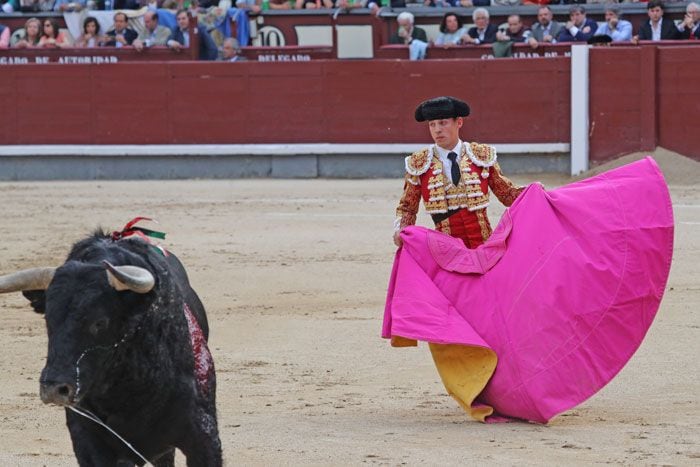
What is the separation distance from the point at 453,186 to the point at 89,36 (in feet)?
32.7

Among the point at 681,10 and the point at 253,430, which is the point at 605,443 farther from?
the point at 681,10

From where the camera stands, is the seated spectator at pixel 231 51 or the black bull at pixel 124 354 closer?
the black bull at pixel 124 354

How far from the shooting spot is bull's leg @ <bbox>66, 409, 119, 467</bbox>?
12.3 feet

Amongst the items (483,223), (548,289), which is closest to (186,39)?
(483,223)

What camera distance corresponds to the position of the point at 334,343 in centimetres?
670

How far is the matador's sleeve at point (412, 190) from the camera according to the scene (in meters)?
5.38

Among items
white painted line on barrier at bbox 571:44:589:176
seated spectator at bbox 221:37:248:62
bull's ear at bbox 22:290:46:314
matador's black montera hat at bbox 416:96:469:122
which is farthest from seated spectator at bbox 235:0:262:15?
bull's ear at bbox 22:290:46:314

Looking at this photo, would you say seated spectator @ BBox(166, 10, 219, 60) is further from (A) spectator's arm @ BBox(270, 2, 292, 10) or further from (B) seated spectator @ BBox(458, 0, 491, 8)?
(B) seated spectator @ BBox(458, 0, 491, 8)

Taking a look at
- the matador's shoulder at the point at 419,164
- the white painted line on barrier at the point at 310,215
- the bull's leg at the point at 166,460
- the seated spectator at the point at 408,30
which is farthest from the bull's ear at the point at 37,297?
the seated spectator at the point at 408,30

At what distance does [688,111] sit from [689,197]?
1.90m

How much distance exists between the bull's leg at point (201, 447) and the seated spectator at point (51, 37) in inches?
446

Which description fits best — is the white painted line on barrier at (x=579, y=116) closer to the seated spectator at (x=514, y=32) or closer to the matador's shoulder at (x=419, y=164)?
the seated spectator at (x=514, y=32)

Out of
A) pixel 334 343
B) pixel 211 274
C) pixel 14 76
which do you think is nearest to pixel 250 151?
pixel 14 76

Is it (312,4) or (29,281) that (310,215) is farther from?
(29,281)
